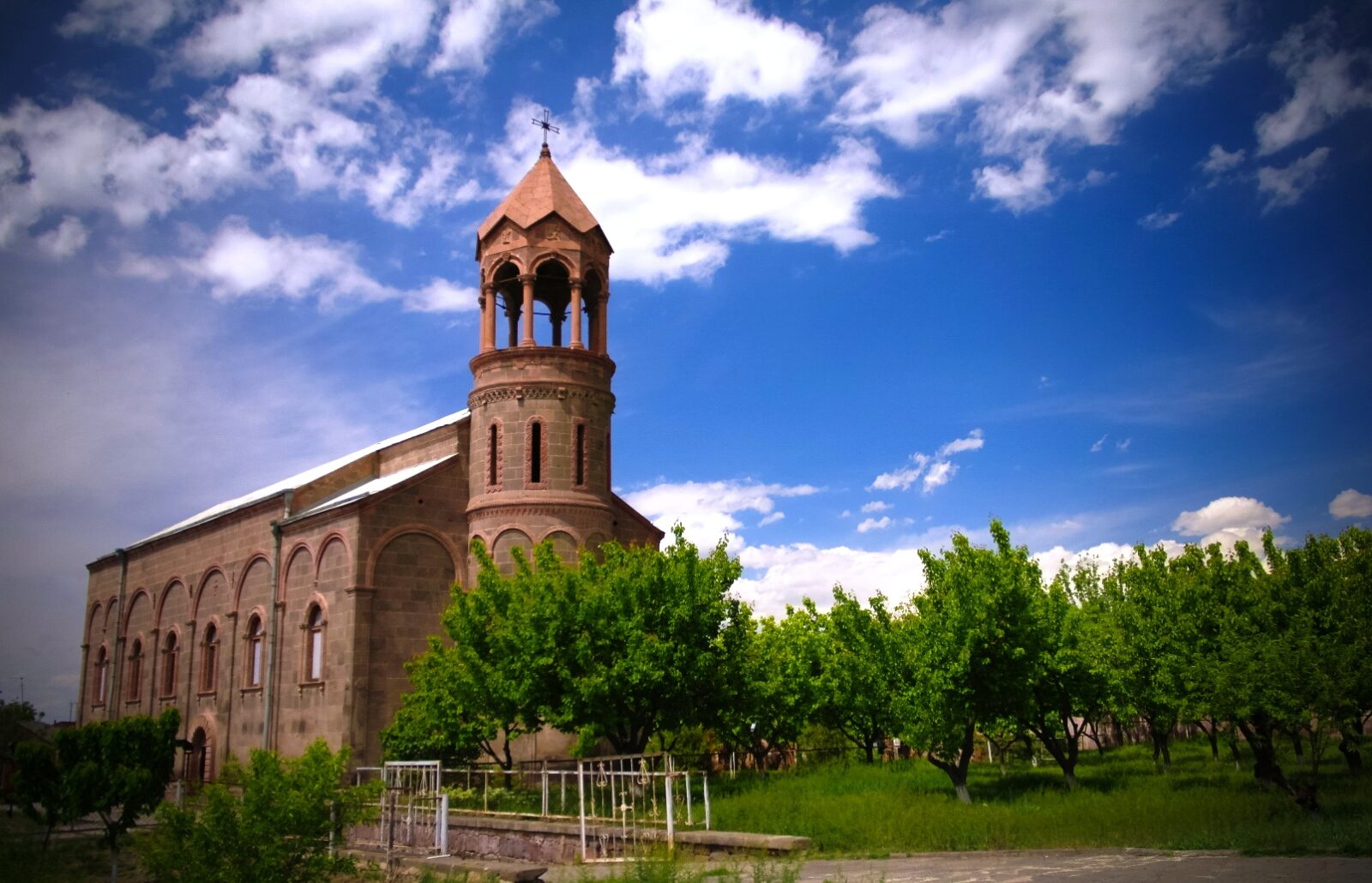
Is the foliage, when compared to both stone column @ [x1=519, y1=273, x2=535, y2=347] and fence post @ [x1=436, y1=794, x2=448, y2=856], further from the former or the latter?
stone column @ [x1=519, y1=273, x2=535, y2=347]

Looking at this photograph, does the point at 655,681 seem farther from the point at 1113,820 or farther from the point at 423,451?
the point at 423,451

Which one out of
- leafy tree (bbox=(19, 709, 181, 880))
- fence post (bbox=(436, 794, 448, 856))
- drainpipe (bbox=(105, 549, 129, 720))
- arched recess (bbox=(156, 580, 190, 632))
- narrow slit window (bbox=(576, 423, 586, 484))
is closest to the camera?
fence post (bbox=(436, 794, 448, 856))

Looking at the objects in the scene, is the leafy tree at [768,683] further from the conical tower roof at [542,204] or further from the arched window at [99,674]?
the arched window at [99,674]

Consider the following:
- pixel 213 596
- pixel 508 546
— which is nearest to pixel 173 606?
pixel 213 596

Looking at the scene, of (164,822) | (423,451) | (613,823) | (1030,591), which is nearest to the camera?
(164,822)

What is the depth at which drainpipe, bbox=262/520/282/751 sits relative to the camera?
30719 millimetres

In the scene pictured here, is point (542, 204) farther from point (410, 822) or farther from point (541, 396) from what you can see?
point (410, 822)

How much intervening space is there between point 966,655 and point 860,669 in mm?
3428

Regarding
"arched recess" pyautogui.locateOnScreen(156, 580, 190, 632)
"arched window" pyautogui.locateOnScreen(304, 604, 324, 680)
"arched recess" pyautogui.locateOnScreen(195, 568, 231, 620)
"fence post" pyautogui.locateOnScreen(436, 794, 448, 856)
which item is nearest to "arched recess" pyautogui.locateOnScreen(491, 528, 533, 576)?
"arched window" pyautogui.locateOnScreen(304, 604, 324, 680)

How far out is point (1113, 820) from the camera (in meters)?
18.3

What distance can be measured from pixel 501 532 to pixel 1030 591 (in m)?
14.0

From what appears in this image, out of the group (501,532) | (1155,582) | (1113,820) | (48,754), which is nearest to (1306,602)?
(1155,582)

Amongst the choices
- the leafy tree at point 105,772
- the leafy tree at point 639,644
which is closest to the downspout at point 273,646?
the leafy tree at point 105,772

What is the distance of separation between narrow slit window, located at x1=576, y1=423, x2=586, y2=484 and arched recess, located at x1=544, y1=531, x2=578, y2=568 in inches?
68.1
